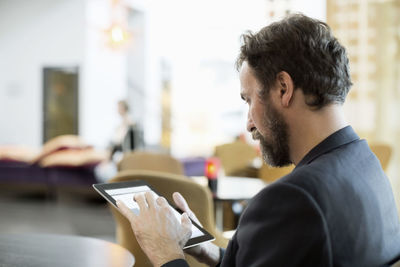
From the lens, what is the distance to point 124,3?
9828 mm

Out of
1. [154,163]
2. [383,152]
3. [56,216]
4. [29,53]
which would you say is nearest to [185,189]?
[154,163]

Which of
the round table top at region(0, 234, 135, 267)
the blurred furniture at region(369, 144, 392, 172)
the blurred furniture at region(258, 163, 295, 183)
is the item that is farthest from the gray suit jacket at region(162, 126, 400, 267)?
the blurred furniture at region(369, 144, 392, 172)

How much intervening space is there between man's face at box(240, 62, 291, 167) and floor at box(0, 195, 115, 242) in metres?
3.50

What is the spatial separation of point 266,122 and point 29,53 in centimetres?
936

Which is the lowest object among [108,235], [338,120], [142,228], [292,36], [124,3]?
[108,235]

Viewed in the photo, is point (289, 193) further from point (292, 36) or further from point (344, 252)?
point (292, 36)

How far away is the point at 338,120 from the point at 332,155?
0.36 feet

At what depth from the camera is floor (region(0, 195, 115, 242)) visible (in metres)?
4.69

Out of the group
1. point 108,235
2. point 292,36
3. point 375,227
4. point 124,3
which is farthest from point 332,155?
point 124,3

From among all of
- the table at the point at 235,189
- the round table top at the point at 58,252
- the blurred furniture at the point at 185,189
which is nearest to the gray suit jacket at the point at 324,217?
the round table top at the point at 58,252

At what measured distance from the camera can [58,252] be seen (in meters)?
1.50

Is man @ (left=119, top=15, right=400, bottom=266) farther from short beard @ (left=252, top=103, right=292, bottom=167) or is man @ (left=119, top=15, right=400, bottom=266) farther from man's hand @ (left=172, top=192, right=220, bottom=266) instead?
man's hand @ (left=172, top=192, right=220, bottom=266)

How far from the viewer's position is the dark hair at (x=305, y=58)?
1062 mm

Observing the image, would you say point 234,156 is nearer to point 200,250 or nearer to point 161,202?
point 200,250
